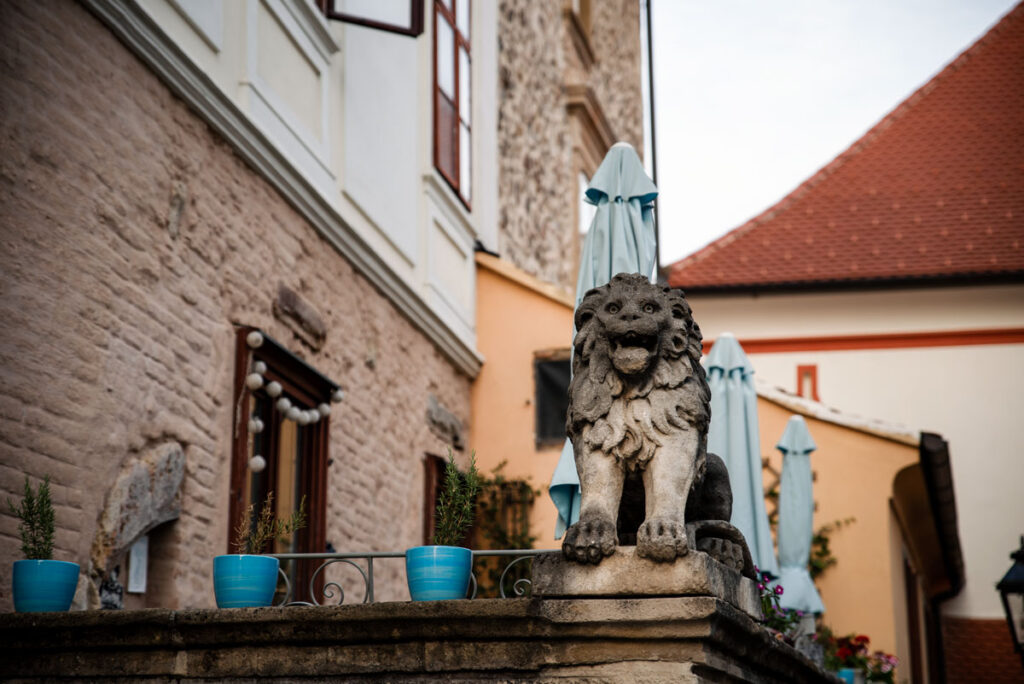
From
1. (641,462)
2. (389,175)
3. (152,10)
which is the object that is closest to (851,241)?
(389,175)

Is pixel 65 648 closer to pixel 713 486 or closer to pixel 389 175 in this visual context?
pixel 713 486

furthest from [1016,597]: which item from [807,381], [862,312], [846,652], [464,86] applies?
[862,312]

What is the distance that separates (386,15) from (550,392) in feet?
15.2

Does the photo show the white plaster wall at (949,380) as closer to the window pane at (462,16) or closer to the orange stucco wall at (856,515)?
the orange stucco wall at (856,515)

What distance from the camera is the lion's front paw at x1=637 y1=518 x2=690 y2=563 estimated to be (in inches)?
166

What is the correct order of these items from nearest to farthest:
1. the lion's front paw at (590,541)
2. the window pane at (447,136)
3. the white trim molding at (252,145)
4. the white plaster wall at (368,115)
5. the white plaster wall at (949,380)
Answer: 1. the lion's front paw at (590,541)
2. the white trim molding at (252,145)
3. the white plaster wall at (368,115)
4. the window pane at (447,136)
5. the white plaster wall at (949,380)

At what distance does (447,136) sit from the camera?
12484 mm

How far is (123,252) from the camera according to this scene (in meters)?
6.77

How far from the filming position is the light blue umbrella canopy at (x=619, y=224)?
23.0ft

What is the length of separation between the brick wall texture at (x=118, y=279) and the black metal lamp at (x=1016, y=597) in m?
4.34

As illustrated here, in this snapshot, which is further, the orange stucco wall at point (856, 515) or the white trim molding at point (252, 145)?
the orange stucco wall at point (856, 515)

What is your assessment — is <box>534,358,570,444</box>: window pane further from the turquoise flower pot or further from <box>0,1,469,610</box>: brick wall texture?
the turquoise flower pot

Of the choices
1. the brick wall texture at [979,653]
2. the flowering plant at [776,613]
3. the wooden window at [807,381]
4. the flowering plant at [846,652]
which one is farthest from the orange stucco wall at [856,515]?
the wooden window at [807,381]

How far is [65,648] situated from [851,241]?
14.7m
